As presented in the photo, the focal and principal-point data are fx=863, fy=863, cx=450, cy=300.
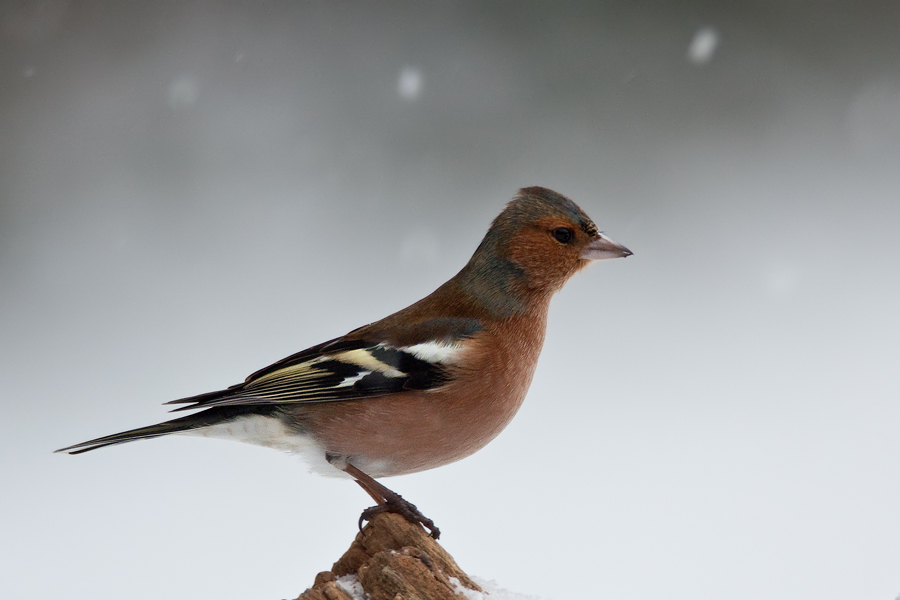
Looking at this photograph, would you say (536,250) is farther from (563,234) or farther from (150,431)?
(150,431)

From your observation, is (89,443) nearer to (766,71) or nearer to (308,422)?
(308,422)

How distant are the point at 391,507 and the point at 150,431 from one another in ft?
2.28

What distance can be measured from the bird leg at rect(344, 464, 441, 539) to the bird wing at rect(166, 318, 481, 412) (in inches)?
9.5

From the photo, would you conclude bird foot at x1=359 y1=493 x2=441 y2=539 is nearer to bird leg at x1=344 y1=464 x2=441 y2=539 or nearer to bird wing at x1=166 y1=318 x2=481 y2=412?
bird leg at x1=344 y1=464 x2=441 y2=539

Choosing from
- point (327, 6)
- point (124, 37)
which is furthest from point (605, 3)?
point (124, 37)

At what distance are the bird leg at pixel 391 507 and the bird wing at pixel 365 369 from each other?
0.24 m

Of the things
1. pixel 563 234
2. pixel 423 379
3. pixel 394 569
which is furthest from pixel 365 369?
pixel 563 234

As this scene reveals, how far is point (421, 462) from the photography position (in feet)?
7.86

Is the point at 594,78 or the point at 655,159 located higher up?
the point at 594,78

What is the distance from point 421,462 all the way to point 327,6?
2939mm

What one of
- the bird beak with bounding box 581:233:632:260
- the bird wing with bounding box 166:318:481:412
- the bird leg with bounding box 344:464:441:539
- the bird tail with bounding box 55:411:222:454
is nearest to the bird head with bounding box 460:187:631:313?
the bird beak with bounding box 581:233:632:260

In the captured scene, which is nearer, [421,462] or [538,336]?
[421,462]

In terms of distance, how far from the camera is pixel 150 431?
93.6 inches

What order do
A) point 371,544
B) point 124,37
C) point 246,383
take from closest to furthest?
point 371,544 → point 246,383 → point 124,37
